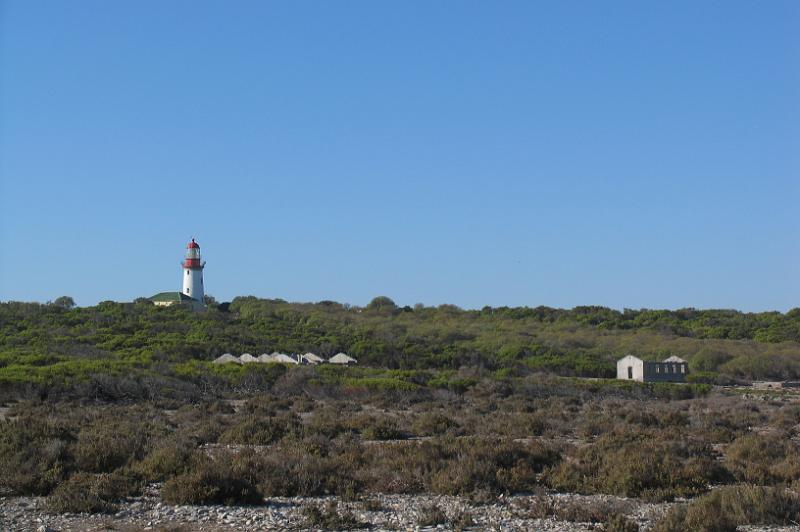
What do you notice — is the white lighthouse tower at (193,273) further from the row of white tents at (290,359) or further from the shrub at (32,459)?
the shrub at (32,459)

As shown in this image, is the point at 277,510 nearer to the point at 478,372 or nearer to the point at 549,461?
the point at 549,461

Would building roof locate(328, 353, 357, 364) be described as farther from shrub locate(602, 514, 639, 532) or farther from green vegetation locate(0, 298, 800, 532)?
shrub locate(602, 514, 639, 532)

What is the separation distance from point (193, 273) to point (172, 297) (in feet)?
9.05

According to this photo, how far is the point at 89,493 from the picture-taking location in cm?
1290

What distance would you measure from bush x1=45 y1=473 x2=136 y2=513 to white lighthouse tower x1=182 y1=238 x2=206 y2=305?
2627 inches

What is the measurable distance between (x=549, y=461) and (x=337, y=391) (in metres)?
21.0

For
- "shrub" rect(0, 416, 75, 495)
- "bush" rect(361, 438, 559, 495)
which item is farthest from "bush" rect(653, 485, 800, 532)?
"shrub" rect(0, 416, 75, 495)

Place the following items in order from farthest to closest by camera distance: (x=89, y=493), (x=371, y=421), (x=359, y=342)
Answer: (x=359, y=342) → (x=371, y=421) → (x=89, y=493)

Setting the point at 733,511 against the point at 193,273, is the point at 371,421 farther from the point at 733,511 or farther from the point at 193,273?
the point at 193,273

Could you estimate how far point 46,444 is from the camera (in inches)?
630

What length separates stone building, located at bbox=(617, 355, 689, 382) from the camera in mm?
52969

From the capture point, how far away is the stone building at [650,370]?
53.0 metres

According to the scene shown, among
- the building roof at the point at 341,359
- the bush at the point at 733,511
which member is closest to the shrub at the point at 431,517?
the bush at the point at 733,511

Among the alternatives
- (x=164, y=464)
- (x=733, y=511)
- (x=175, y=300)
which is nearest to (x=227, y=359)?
(x=175, y=300)
